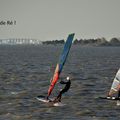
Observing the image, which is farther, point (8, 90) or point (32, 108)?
point (8, 90)

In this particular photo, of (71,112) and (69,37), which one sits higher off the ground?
(69,37)

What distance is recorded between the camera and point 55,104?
136 ft

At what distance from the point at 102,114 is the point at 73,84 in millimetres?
21604

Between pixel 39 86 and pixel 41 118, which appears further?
pixel 39 86

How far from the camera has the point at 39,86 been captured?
183ft

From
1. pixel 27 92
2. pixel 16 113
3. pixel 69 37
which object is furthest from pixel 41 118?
pixel 27 92

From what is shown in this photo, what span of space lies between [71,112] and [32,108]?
11.8 ft

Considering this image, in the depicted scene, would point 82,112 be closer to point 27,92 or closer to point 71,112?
point 71,112

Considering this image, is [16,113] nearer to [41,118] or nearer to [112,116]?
[41,118]

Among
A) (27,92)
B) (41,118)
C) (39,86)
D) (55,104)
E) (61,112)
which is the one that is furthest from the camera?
(39,86)

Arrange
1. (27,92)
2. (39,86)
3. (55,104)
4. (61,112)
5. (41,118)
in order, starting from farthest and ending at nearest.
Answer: (39,86)
(27,92)
(55,104)
(61,112)
(41,118)

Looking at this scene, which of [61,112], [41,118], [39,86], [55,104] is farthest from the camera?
[39,86]

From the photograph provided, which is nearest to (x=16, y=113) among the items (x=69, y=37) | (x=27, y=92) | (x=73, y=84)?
(x=69, y=37)

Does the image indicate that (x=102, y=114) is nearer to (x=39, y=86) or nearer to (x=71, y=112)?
(x=71, y=112)
